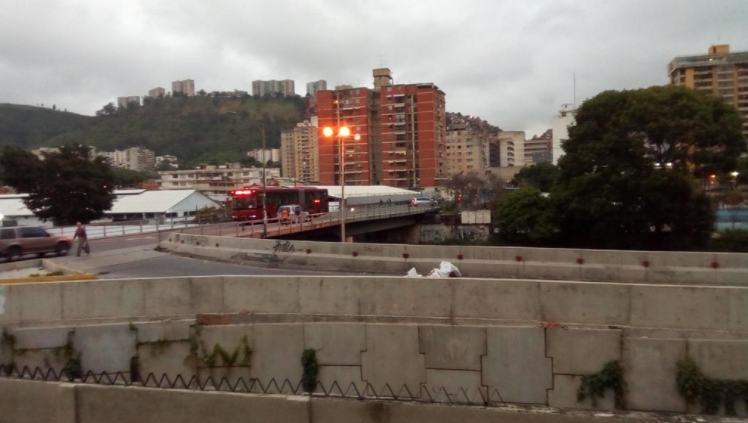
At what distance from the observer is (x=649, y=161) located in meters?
40.4

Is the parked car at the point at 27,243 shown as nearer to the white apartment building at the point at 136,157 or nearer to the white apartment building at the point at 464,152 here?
the white apartment building at the point at 464,152

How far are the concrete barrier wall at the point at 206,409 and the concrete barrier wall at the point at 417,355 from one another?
491cm

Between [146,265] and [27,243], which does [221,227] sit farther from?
[146,265]

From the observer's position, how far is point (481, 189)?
98.4 m

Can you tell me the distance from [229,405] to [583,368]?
297 inches

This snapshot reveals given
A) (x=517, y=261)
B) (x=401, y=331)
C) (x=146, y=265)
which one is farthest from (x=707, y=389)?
(x=146, y=265)

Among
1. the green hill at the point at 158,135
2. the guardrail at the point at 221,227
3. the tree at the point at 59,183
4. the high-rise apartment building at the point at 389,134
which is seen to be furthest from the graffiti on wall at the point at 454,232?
the green hill at the point at 158,135

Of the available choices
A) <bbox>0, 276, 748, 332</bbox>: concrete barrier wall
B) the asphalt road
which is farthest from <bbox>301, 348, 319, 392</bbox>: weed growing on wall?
the asphalt road

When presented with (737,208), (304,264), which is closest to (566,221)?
(737,208)

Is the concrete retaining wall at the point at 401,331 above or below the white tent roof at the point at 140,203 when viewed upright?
below

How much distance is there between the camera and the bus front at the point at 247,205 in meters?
47.6

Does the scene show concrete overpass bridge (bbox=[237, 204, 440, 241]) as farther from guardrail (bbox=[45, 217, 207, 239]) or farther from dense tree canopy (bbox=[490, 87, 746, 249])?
dense tree canopy (bbox=[490, 87, 746, 249])

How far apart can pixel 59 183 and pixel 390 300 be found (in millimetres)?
53842

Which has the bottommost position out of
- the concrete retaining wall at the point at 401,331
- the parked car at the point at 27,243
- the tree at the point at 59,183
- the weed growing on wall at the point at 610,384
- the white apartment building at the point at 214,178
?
the weed growing on wall at the point at 610,384
